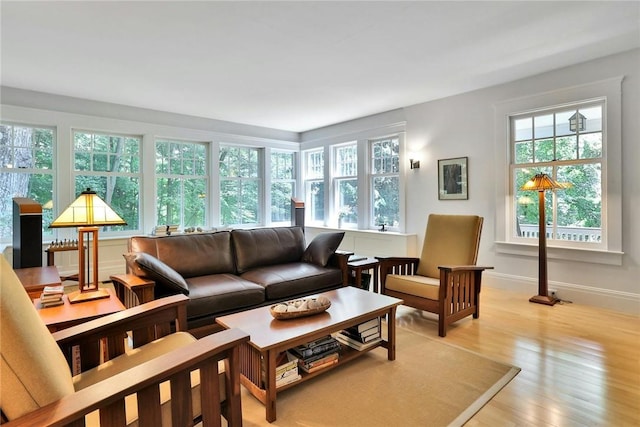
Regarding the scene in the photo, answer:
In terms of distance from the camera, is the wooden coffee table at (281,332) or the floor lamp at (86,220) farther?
the floor lamp at (86,220)

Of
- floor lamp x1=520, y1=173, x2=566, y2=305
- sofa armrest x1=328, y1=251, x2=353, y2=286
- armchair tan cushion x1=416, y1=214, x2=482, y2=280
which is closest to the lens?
armchair tan cushion x1=416, y1=214, x2=482, y2=280

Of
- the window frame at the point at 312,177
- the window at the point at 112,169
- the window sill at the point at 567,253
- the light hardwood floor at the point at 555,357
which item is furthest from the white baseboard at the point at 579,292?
the window at the point at 112,169

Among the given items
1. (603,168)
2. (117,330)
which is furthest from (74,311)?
(603,168)

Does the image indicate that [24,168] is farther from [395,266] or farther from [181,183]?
[395,266]

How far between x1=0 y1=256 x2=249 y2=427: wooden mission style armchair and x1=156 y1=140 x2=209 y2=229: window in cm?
426

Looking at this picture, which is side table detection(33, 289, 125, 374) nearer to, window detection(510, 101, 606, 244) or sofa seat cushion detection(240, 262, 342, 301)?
sofa seat cushion detection(240, 262, 342, 301)

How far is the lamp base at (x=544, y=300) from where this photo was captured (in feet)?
11.8

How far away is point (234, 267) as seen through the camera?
3.38m

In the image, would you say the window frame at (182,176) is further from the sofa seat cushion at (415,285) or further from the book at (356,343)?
the book at (356,343)

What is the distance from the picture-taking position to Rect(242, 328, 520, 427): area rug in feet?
5.74

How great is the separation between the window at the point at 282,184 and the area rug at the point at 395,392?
481 centimetres

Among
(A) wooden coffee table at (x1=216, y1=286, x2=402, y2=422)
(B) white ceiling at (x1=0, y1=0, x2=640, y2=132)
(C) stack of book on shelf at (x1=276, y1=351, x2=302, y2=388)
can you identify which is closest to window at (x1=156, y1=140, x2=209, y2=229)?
(B) white ceiling at (x1=0, y1=0, x2=640, y2=132)

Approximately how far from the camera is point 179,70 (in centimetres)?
370

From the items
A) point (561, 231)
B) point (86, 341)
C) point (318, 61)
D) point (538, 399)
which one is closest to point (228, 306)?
point (86, 341)
